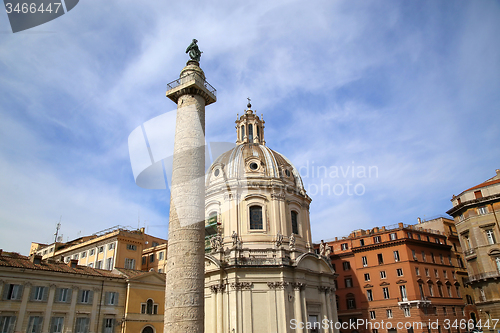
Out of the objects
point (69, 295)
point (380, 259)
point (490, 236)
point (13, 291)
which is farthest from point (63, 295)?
point (490, 236)

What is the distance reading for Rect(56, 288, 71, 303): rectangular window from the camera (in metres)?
29.2

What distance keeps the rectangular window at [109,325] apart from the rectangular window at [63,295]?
3.71 meters

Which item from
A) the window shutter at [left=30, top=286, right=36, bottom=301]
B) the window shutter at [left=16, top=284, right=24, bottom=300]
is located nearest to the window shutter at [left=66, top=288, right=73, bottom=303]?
the window shutter at [left=30, top=286, right=36, bottom=301]

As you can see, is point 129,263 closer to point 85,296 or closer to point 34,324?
point 85,296

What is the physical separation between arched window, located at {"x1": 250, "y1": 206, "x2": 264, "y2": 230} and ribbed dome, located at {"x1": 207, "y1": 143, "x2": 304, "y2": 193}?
3196mm

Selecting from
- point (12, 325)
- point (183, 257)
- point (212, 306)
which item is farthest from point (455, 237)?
point (12, 325)

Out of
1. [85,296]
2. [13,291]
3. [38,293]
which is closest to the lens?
[13,291]

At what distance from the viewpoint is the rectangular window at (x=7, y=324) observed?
85.5ft

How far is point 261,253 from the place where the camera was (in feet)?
112

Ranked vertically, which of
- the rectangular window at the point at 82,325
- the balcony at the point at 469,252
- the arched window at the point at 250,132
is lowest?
the rectangular window at the point at 82,325

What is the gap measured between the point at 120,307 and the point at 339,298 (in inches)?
1103

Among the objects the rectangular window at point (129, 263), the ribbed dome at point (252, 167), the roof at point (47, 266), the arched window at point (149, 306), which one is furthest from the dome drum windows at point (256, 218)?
the rectangular window at point (129, 263)

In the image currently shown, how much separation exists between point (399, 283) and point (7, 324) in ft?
124

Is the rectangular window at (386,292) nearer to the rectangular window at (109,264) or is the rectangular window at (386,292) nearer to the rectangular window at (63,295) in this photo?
the rectangular window at (109,264)
